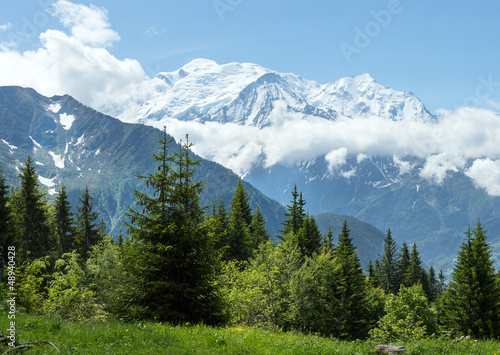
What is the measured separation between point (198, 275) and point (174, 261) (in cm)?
155

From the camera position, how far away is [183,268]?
19.2m

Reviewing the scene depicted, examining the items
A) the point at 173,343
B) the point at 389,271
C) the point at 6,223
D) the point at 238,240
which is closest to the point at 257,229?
the point at 238,240

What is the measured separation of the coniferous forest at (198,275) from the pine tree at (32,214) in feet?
0.44

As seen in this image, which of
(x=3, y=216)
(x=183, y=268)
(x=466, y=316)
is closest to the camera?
(x=183, y=268)

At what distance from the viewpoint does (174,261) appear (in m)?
18.6

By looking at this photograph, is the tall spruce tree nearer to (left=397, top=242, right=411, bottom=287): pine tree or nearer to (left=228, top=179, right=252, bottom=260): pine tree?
(left=228, top=179, right=252, bottom=260): pine tree

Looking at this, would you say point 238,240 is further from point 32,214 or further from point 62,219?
point 32,214

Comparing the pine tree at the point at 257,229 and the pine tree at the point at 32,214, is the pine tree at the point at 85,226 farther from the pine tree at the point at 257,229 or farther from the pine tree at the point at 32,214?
the pine tree at the point at 257,229

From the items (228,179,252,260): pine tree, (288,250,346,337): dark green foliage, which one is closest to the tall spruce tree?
(288,250,346,337): dark green foliage

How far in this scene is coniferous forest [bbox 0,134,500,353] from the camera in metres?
18.7

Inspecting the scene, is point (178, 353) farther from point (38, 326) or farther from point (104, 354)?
point (38, 326)

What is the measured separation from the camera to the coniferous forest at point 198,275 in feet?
61.4

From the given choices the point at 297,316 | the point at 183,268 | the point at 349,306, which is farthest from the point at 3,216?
the point at 349,306

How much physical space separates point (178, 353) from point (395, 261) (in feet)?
312
